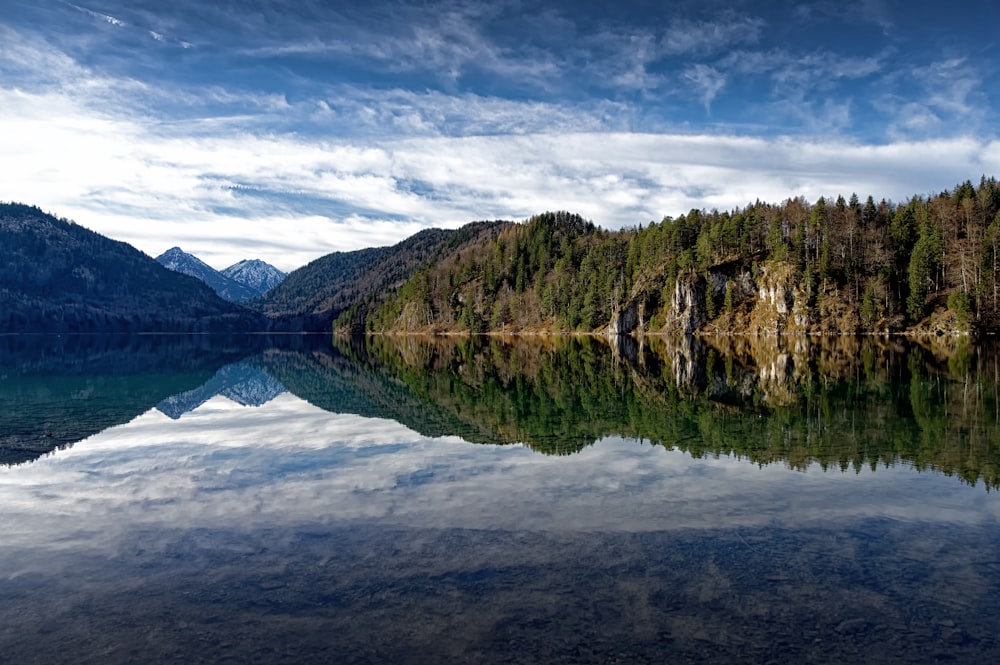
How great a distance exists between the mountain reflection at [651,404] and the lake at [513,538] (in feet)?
0.91

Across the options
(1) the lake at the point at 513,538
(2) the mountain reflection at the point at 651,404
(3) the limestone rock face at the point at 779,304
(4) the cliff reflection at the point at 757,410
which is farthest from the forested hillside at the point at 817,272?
(1) the lake at the point at 513,538

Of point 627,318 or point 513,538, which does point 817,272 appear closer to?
point 627,318

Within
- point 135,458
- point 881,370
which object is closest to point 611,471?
point 135,458

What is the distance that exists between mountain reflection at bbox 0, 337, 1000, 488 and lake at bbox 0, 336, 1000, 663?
0.28m

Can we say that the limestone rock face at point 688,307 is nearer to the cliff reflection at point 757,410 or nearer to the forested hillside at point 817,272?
the forested hillside at point 817,272

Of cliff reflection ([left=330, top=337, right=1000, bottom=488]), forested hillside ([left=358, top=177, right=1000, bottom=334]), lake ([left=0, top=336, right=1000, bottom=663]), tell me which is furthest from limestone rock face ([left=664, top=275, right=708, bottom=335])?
lake ([left=0, top=336, right=1000, bottom=663])

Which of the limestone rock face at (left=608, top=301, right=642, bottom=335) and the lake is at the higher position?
the limestone rock face at (left=608, top=301, right=642, bottom=335)

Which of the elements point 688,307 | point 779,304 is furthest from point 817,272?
point 688,307

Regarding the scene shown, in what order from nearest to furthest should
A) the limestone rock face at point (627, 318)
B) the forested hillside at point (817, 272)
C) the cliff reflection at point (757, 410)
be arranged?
the cliff reflection at point (757, 410)
the forested hillside at point (817, 272)
the limestone rock face at point (627, 318)

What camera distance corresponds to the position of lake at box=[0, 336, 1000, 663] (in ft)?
29.1

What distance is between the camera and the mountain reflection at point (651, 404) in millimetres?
22172

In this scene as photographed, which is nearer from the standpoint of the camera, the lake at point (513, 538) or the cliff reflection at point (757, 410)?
the lake at point (513, 538)

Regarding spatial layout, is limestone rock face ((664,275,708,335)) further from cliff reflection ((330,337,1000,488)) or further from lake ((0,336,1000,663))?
lake ((0,336,1000,663))

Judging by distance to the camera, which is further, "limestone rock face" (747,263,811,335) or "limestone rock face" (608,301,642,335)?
"limestone rock face" (608,301,642,335)
